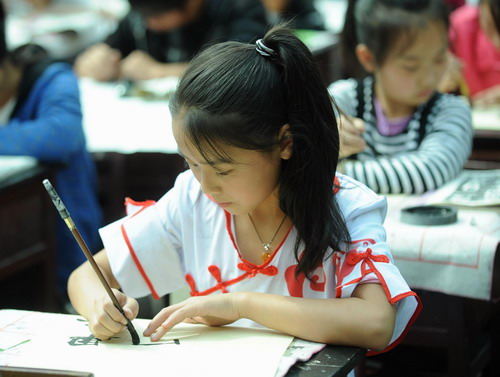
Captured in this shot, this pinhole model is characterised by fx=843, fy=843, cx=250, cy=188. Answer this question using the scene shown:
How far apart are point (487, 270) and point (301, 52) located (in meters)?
0.69

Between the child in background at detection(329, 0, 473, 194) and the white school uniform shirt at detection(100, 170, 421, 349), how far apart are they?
2.22 feet

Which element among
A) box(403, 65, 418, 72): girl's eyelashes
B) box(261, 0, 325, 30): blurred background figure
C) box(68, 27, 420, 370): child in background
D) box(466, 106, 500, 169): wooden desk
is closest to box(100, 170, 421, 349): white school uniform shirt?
box(68, 27, 420, 370): child in background

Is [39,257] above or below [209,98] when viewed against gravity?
below

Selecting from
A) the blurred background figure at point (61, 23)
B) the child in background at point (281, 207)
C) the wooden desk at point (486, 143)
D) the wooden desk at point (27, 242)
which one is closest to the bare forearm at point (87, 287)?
the child in background at point (281, 207)

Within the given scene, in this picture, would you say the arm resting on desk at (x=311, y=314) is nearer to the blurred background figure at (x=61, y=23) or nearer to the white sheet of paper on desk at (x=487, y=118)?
the white sheet of paper on desk at (x=487, y=118)

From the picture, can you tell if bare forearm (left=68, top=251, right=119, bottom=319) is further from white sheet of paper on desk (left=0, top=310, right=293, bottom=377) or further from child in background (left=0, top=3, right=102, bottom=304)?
child in background (left=0, top=3, right=102, bottom=304)

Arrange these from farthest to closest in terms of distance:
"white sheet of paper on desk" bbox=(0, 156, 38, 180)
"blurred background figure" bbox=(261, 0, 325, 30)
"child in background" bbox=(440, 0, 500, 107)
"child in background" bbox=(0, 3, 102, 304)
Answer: "blurred background figure" bbox=(261, 0, 325, 30), "child in background" bbox=(440, 0, 500, 107), "child in background" bbox=(0, 3, 102, 304), "white sheet of paper on desk" bbox=(0, 156, 38, 180)

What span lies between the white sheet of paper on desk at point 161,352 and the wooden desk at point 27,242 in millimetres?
1107

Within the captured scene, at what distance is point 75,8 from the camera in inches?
206

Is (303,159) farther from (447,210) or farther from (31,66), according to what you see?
(31,66)

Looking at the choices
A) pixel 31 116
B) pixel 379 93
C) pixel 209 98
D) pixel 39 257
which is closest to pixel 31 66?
pixel 31 116

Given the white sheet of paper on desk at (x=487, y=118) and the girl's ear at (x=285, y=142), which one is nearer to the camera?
the girl's ear at (x=285, y=142)

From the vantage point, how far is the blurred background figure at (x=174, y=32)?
13.7 feet

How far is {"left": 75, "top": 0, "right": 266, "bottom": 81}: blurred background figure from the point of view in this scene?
13.7 ft
